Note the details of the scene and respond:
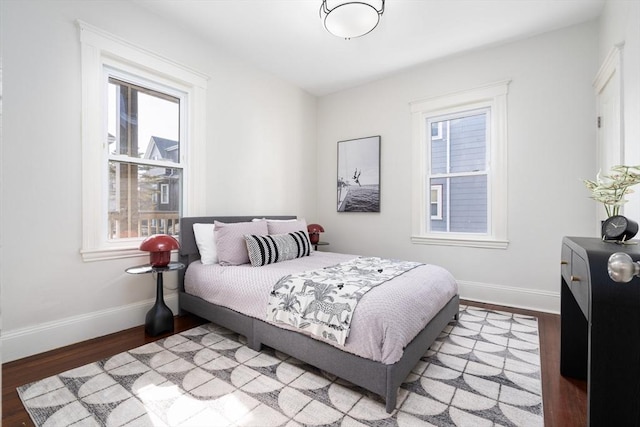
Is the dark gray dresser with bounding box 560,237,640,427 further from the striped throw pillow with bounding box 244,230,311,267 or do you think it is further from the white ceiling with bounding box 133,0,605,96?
the white ceiling with bounding box 133,0,605,96

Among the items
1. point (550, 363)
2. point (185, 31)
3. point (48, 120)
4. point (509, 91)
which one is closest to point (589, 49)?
point (509, 91)

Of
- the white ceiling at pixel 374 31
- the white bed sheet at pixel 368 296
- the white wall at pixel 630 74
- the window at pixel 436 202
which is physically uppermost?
the white ceiling at pixel 374 31

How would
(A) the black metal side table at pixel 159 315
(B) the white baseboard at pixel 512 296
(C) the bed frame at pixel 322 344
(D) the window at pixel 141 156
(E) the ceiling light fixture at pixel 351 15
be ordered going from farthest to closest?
(B) the white baseboard at pixel 512 296 → (D) the window at pixel 141 156 → (A) the black metal side table at pixel 159 315 → (E) the ceiling light fixture at pixel 351 15 → (C) the bed frame at pixel 322 344

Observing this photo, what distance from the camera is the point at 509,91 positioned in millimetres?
3496

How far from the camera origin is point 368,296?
6.60ft

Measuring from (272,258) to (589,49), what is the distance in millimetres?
3608

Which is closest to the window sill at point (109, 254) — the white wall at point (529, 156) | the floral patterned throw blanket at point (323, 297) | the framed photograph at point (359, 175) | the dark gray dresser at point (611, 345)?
the floral patterned throw blanket at point (323, 297)

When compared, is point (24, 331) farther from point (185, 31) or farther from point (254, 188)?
point (185, 31)

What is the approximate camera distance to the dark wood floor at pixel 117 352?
1769mm

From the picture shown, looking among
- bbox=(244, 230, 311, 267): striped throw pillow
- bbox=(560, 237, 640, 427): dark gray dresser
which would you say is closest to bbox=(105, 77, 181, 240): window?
bbox=(244, 230, 311, 267): striped throw pillow

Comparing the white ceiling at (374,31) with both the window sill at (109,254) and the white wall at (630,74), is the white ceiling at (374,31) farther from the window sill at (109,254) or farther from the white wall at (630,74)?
the window sill at (109,254)

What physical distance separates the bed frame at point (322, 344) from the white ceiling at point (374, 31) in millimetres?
1948

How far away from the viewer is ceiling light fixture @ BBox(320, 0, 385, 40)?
2525mm

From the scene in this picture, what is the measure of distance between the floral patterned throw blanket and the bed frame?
108mm
